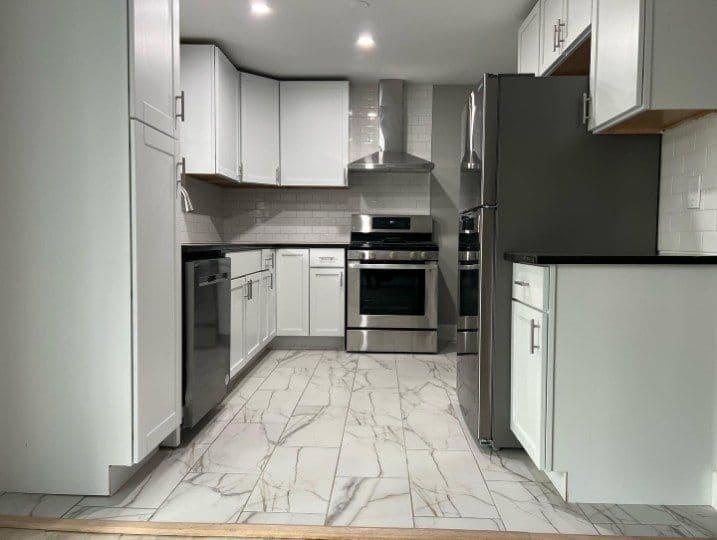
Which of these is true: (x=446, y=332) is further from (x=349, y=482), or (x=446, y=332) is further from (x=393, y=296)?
(x=349, y=482)

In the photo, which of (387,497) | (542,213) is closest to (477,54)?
(542,213)

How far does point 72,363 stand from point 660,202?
2.43m

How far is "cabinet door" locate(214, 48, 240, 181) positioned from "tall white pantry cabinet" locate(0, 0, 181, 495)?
2210 millimetres

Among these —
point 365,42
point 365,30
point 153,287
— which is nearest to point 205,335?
point 153,287

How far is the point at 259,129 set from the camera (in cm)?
472

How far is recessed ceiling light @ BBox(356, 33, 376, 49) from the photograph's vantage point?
3.84 metres

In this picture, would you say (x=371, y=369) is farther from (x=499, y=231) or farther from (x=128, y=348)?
(x=128, y=348)

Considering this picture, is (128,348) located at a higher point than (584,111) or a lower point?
lower

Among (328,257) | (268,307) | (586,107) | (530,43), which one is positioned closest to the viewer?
(586,107)

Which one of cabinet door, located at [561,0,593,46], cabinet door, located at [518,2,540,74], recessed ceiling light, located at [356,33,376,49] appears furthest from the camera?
recessed ceiling light, located at [356,33,376,49]

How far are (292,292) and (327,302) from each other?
324mm

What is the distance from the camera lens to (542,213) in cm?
229

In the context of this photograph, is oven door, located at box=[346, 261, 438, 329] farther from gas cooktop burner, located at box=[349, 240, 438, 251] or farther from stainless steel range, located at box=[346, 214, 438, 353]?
gas cooktop burner, located at box=[349, 240, 438, 251]

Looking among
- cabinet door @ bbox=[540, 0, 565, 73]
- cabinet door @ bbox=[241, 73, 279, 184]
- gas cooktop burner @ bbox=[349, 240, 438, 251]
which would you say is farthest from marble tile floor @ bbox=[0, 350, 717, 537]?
cabinet door @ bbox=[241, 73, 279, 184]
